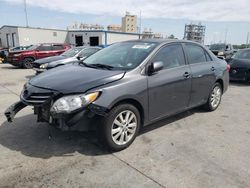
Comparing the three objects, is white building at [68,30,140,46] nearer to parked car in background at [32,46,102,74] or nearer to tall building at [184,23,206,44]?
parked car in background at [32,46,102,74]

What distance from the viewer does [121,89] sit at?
10.1ft

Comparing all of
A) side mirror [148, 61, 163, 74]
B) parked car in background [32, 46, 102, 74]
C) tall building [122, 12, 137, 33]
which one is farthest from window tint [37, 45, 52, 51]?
tall building [122, 12, 137, 33]

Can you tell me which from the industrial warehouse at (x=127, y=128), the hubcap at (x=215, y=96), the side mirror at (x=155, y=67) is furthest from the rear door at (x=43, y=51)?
the side mirror at (x=155, y=67)

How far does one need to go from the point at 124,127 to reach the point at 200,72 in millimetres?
2157

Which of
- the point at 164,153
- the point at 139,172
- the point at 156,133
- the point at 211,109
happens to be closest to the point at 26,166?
the point at 139,172

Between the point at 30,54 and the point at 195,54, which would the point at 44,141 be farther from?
the point at 30,54

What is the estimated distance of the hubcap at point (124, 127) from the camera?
3.16m

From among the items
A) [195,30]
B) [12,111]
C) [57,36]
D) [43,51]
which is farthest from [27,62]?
[195,30]

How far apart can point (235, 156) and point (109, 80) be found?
211 cm

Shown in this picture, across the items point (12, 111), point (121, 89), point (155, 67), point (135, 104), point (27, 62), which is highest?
point (155, 67)

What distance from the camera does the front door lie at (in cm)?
357

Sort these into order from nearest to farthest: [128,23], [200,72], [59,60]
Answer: [200,72], [59,60], [128,23]

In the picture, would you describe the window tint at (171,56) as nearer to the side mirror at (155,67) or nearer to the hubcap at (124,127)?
the side mirror at (155,67)

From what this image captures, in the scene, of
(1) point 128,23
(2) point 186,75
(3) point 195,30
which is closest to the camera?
(2) point 186,75
